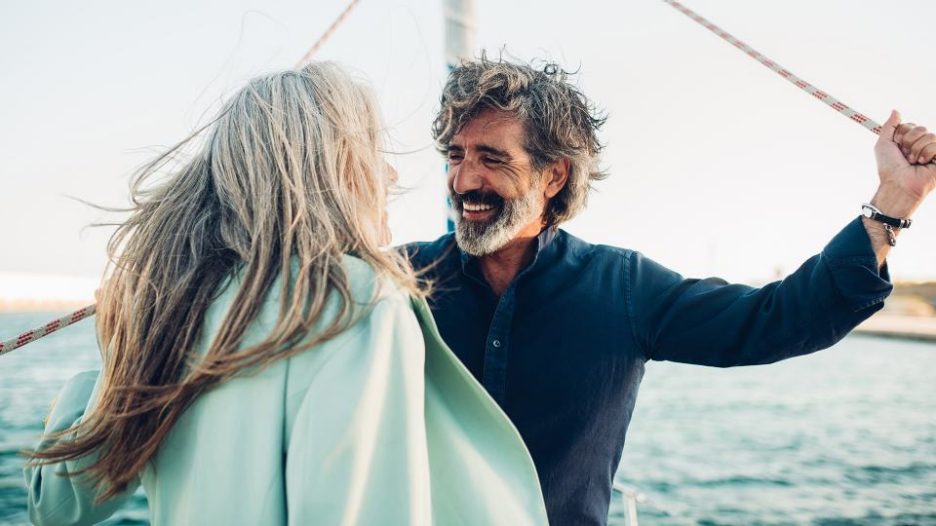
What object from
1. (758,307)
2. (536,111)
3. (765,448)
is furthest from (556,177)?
(765,448)

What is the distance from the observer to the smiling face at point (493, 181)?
2342 millimetres

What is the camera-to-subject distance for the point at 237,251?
121 cm

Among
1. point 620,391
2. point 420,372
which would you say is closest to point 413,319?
point 420,372

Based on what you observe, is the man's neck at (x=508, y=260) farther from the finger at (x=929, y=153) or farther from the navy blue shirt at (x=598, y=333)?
the finger at (x=929, y=153)

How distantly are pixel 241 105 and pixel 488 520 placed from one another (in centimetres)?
90

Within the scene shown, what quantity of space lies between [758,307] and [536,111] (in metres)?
1.05

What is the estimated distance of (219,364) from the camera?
1.07 meters

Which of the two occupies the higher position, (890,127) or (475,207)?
(890,127)

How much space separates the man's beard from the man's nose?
0.06 feet

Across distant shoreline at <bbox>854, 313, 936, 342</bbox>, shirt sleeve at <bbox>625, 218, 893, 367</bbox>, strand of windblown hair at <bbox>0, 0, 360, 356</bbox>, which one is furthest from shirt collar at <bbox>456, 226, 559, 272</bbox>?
distant shoreline at <bbox>854, 313, 936, 342</bbox>

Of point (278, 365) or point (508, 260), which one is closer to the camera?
point (278, 365)

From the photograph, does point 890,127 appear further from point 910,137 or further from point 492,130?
point 492,130

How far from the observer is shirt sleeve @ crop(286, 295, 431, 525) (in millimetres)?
993

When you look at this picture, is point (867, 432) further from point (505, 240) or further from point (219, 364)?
point (219, 364)
